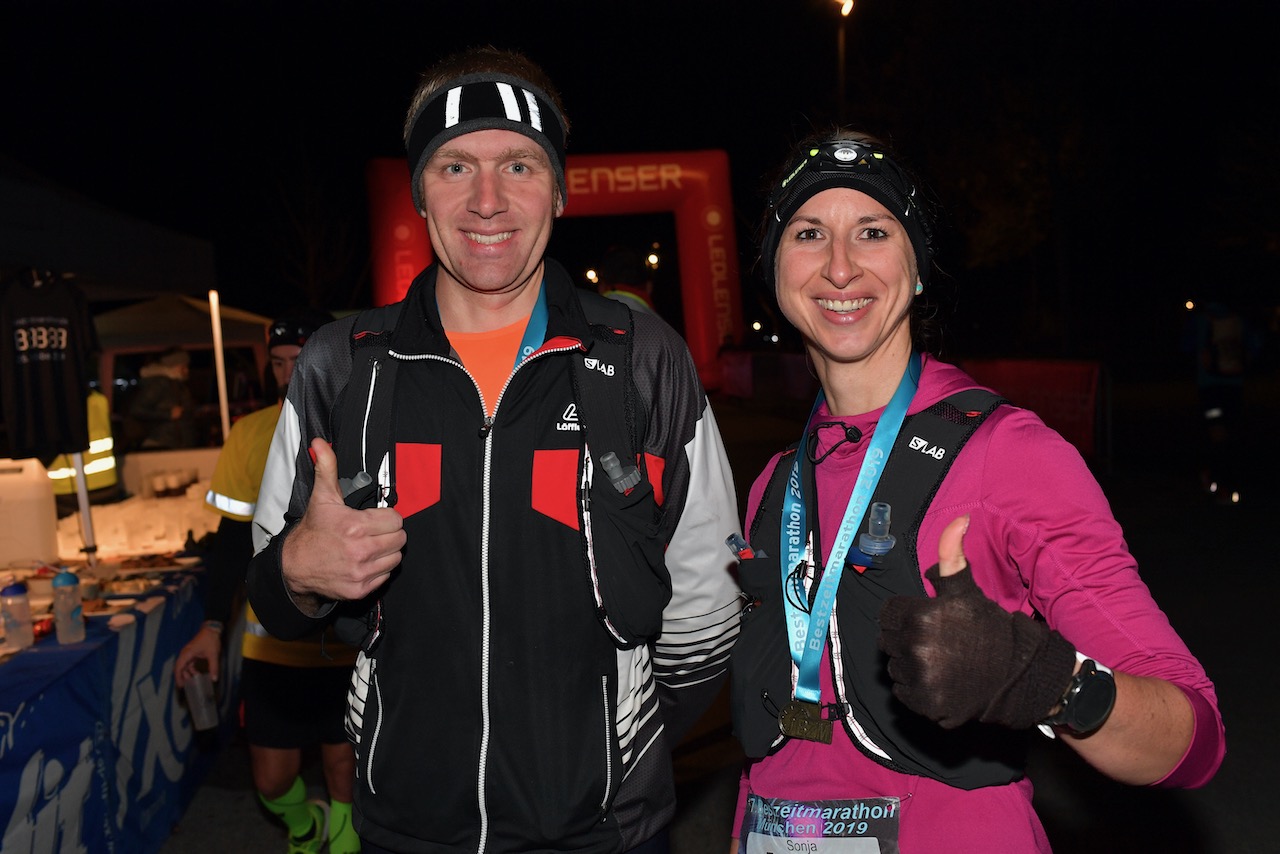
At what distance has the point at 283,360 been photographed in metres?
4.25

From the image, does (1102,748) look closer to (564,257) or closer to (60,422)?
(60,422)

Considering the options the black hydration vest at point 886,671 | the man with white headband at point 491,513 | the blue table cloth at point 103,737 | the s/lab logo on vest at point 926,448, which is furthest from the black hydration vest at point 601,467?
the blue table cloth at point 103,737

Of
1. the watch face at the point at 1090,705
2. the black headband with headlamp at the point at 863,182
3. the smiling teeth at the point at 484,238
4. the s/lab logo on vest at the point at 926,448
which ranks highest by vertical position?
the black headband with headlamp at the point at 863,182

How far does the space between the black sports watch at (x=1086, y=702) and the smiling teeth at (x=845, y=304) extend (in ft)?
2.88

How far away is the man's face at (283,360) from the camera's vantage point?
4.21m

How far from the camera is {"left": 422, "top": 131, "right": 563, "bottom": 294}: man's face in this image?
2150 millimetres

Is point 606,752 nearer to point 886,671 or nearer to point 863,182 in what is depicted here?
point 886,671

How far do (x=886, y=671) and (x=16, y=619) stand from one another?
3.56 m

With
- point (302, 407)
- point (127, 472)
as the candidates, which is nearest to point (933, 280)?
point (302, 407)

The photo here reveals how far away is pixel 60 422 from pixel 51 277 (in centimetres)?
112

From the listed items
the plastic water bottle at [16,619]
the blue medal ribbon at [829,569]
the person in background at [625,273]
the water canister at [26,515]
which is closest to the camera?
the blue medal ribbon at [829,569]

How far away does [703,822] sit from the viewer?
4.31 m

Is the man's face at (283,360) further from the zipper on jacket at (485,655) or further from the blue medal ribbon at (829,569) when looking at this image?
the blue medal ribbon at (829,569)

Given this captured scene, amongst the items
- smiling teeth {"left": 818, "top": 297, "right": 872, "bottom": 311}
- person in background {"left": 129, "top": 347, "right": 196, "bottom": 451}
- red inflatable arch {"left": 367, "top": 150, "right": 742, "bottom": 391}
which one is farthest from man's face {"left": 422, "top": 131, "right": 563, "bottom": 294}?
red inflatable arch {"left": 367, "top": 150, "right": 742, "bottom": 391}
